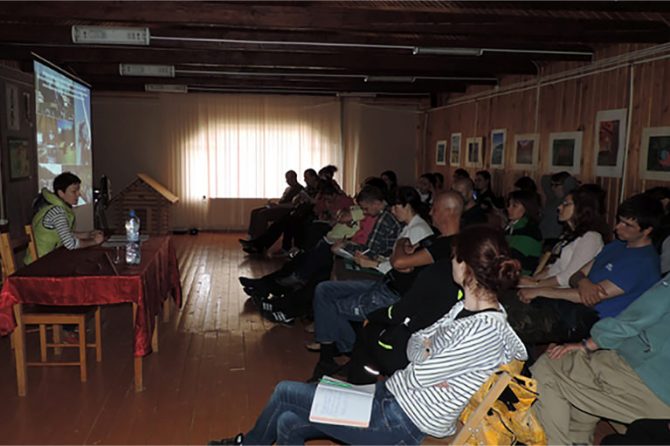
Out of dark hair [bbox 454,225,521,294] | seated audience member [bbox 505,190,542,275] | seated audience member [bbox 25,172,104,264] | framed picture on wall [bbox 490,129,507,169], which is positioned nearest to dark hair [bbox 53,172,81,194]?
seated audience member [bbox 25,172,104,264]

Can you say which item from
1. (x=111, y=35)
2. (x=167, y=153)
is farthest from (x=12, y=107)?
(x=167, y=153)

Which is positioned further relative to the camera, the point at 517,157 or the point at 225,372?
the point at 517,157

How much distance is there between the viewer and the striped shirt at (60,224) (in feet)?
12.8

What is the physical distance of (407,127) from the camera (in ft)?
35.8

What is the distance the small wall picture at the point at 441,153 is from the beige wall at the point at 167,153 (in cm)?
110

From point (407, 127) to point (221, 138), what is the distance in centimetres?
354

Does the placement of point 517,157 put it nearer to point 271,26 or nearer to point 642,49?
point 642,49

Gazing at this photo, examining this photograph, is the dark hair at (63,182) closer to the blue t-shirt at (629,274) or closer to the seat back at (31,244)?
the seat back at (31,244)

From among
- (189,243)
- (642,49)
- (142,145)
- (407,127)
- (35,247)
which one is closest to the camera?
(35,247)

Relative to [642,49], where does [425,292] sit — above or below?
below

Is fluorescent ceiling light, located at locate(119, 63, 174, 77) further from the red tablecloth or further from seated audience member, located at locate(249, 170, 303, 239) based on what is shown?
the red tablecloth

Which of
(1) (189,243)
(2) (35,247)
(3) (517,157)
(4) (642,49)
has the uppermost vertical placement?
(4) (642,49)

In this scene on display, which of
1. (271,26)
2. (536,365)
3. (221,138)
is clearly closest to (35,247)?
(271,26)

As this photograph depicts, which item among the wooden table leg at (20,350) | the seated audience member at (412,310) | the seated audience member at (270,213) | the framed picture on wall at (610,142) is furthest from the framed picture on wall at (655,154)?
the seated audience member at (270,213)
